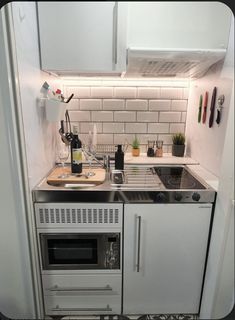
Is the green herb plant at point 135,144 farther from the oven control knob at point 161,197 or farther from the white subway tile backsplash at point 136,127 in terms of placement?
the oven control knob at point 161,197

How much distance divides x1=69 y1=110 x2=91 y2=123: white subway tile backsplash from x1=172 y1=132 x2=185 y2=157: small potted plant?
0.71 metres

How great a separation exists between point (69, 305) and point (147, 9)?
1740mm

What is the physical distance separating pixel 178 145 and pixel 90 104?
2.49ft

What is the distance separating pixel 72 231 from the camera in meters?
1.16

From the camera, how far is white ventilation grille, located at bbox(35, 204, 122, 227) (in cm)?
113

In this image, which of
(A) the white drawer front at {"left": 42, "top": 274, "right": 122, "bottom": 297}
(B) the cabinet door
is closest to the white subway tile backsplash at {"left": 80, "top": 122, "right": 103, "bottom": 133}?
(B) the cabinet door

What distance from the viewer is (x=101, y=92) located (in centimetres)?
164

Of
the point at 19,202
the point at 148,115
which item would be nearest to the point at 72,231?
the point at 19,202

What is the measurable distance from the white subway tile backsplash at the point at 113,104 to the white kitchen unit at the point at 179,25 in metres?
0.54

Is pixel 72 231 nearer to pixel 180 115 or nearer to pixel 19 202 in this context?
pixel 19 202

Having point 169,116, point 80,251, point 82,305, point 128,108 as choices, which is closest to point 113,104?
point 128,108

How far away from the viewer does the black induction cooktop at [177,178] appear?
119cm

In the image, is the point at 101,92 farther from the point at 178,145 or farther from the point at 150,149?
the point at 178,145

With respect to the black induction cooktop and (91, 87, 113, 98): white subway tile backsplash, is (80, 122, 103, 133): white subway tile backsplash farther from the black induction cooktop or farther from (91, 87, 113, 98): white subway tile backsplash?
the black induction cooktop
